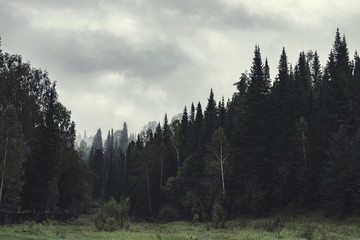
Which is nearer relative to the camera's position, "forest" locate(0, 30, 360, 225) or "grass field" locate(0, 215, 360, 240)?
"grass field" locate(0, 215, 360, 240)

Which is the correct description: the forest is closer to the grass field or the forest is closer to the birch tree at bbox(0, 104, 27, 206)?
the birch tree at bbox(0, 104, 27, 206)

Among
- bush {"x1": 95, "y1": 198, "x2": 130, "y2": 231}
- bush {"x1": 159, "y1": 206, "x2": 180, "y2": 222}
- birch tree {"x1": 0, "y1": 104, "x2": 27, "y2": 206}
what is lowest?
bush {"x1": 159, "y1": 206, "x2": 180, "y2": 222}

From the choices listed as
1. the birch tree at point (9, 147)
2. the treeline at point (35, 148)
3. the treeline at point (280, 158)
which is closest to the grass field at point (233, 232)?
the treeline at point (280, 158)

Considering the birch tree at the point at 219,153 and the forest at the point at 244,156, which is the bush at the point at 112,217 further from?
the birch tree at the point at 219,153

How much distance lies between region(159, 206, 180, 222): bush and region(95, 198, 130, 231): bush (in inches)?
908

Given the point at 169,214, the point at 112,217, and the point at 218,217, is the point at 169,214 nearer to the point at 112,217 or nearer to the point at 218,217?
the point at 218,217

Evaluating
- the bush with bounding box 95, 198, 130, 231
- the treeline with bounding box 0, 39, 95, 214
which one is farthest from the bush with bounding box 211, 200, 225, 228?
the treeline with bounding box 0, 39, 95, 214

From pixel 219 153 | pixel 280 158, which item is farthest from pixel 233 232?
pixel 280 158

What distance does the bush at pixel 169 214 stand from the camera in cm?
5824

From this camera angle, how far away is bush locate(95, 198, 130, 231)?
110 feet

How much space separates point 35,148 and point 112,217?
20020 mm

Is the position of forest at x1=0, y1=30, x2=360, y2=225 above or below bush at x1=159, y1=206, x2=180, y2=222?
above

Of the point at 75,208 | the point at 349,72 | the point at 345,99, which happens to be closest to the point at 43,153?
the point at 75,208

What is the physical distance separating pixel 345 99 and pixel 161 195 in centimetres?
3789
